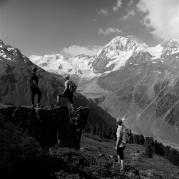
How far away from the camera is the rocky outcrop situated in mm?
33006

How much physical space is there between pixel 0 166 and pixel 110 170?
34.1 feet

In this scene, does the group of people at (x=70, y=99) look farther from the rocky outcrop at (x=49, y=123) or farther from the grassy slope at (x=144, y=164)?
the grassy slope at (x=144, y=164)

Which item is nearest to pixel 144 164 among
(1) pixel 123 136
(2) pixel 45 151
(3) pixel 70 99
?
(3) pixel 70 99

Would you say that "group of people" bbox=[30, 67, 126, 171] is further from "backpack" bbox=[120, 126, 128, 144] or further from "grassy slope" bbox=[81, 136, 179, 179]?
"grassy slope" bbox=[81, 136, 179, 179]

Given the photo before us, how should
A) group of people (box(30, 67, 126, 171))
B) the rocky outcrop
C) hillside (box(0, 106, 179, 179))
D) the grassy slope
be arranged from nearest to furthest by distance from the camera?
hillside (box(0, 106, 179, 179)) → group of people (box(30, 67, 126, 171)) → the rocky outcrop → the grassy slope

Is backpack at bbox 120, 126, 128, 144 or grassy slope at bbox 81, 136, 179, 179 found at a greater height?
backpack at bbox 120, 126, 128, 144

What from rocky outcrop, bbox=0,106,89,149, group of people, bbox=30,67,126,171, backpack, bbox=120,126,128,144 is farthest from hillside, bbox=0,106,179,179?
backpack, bbox=120,126,128,144

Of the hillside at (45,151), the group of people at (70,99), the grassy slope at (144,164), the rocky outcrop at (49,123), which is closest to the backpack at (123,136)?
the group of people at (70,99)

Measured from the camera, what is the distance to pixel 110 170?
84.2 feet

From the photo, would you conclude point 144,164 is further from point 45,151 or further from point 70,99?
point 45,151

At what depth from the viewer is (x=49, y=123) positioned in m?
36.7

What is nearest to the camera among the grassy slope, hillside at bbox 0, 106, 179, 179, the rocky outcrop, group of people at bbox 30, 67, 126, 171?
hillside at bbox 0, 106, 179, 179

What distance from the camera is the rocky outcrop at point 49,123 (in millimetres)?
33006

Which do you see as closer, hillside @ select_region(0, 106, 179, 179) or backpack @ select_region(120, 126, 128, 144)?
hillside @ select_region(0, 106, 179, 179)
